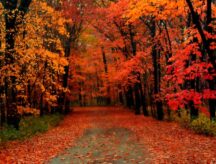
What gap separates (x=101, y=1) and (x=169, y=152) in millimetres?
27902

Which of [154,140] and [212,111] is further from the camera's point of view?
[212,111]

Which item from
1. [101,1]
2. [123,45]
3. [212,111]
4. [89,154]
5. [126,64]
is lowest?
[89,154]

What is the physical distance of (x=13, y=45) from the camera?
685 inches

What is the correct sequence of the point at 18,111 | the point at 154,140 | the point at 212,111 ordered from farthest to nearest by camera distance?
the point at 18,111 → the point at 212,111 → the point at 154,140

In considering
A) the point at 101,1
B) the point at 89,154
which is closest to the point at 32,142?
the point at 89,154

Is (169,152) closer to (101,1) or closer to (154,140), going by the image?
(154,140)

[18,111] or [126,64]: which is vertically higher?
[126,64]

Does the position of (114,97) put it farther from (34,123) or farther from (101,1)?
(34,123)

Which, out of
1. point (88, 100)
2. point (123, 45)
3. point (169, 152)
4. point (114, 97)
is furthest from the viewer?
point (88, 100)

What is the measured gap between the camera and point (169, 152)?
12.1 m

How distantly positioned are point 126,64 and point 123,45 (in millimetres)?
5907

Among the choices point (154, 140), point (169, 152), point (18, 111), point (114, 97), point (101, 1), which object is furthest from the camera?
point (114, 97)

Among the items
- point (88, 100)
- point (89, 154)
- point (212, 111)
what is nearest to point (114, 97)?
point (88, 100)

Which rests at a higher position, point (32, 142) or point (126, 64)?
point (126, 64)
